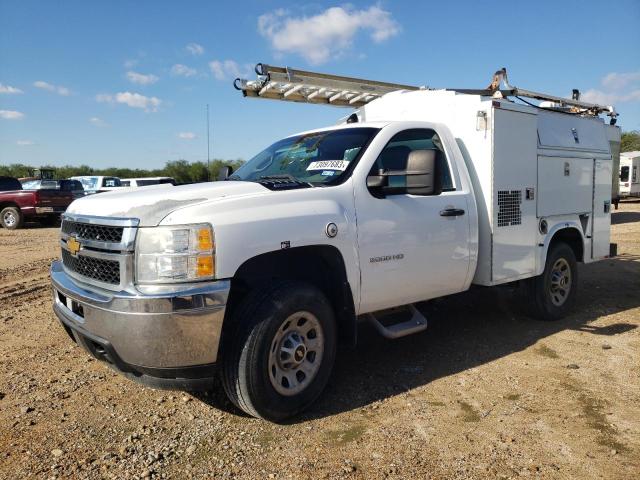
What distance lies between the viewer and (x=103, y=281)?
3.34 meters

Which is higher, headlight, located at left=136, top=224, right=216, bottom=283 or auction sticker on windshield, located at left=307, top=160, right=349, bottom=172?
auction sticker on windshield, located at left=307, top=160, right=349, bottom=172

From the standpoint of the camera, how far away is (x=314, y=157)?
4238mm

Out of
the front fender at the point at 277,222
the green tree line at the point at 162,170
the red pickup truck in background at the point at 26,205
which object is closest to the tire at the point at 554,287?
the front fender at the point at 277,222

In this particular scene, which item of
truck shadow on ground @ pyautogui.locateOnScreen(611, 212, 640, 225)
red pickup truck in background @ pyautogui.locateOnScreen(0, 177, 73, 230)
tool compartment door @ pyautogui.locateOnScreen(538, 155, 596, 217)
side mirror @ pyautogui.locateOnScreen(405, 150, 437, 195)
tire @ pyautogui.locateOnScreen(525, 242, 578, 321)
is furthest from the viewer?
truck shadow on ground @ pyautogui.locateOnScreen(611, 212, 640, 225)

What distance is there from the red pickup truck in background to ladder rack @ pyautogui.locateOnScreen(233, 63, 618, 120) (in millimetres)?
11301

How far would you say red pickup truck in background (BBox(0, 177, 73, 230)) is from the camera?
1748cm

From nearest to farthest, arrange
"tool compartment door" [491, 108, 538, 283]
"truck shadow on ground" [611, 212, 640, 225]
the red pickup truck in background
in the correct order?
"tool compartment door" [491, 108, 538, 283] < the red pickup truck in background < "truck shadow on ground" [611, 212, 640, 225]

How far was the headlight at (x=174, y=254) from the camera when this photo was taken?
304 cm

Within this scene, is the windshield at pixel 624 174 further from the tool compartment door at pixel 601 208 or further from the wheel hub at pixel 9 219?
the wheel hub at pixel 9 219

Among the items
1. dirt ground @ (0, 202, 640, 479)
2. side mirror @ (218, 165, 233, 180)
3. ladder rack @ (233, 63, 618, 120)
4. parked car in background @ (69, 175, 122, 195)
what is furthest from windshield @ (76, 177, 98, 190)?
side mirror @ (218, 165, 233, 180)

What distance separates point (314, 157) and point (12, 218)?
1692 centimetres

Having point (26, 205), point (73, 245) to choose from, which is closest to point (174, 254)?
point (73, 245)

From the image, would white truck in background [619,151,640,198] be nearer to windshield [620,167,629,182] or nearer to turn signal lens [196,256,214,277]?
windshield [620,167,629,182]

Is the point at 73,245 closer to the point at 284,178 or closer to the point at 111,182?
the point at 284,178
